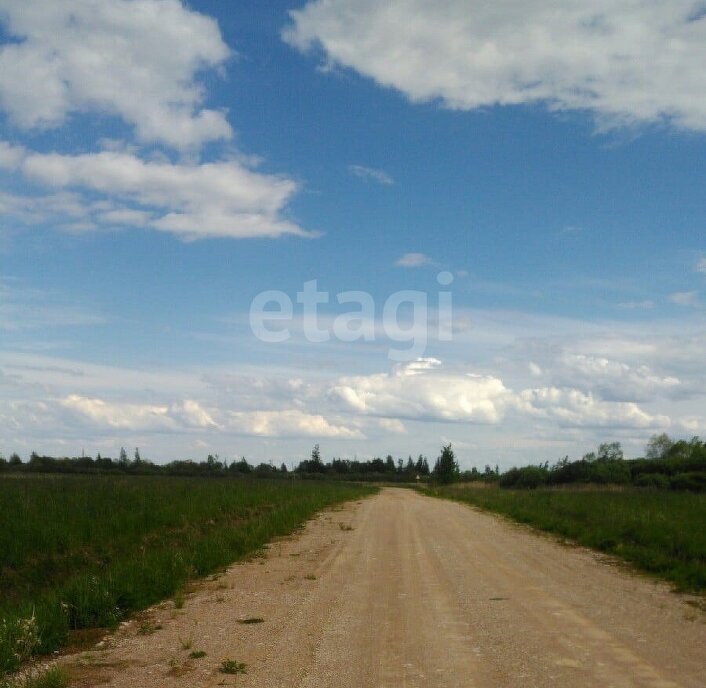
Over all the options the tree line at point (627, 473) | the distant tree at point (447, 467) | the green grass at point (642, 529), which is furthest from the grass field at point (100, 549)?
the distant tree at point (447, 467)

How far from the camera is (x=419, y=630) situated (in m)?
8.16

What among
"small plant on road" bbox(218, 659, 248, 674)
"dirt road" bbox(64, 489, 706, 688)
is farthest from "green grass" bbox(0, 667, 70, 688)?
"small plant on road" bbox(218, 659, 248, 674)

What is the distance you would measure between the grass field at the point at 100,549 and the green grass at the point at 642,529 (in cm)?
805

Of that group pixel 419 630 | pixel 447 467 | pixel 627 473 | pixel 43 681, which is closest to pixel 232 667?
pixel 43 681

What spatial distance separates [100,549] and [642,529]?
12.5 m

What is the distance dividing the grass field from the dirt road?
595 mm

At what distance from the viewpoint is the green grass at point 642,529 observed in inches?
516

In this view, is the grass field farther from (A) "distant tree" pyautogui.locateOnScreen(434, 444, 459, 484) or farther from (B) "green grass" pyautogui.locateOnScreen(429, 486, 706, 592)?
(A) "distant tree" pyautogui.locateOnScreen(434, 444, 459, 484)

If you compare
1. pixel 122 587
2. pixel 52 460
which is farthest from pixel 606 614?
pixel 52 460

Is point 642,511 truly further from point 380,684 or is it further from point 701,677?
point 380,684

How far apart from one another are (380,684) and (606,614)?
4.12m

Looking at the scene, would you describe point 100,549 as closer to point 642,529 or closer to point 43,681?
point 43,681

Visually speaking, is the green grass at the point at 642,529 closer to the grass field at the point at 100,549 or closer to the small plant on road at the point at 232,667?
the small plant on road at the point at 232,667

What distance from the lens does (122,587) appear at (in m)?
9.99
